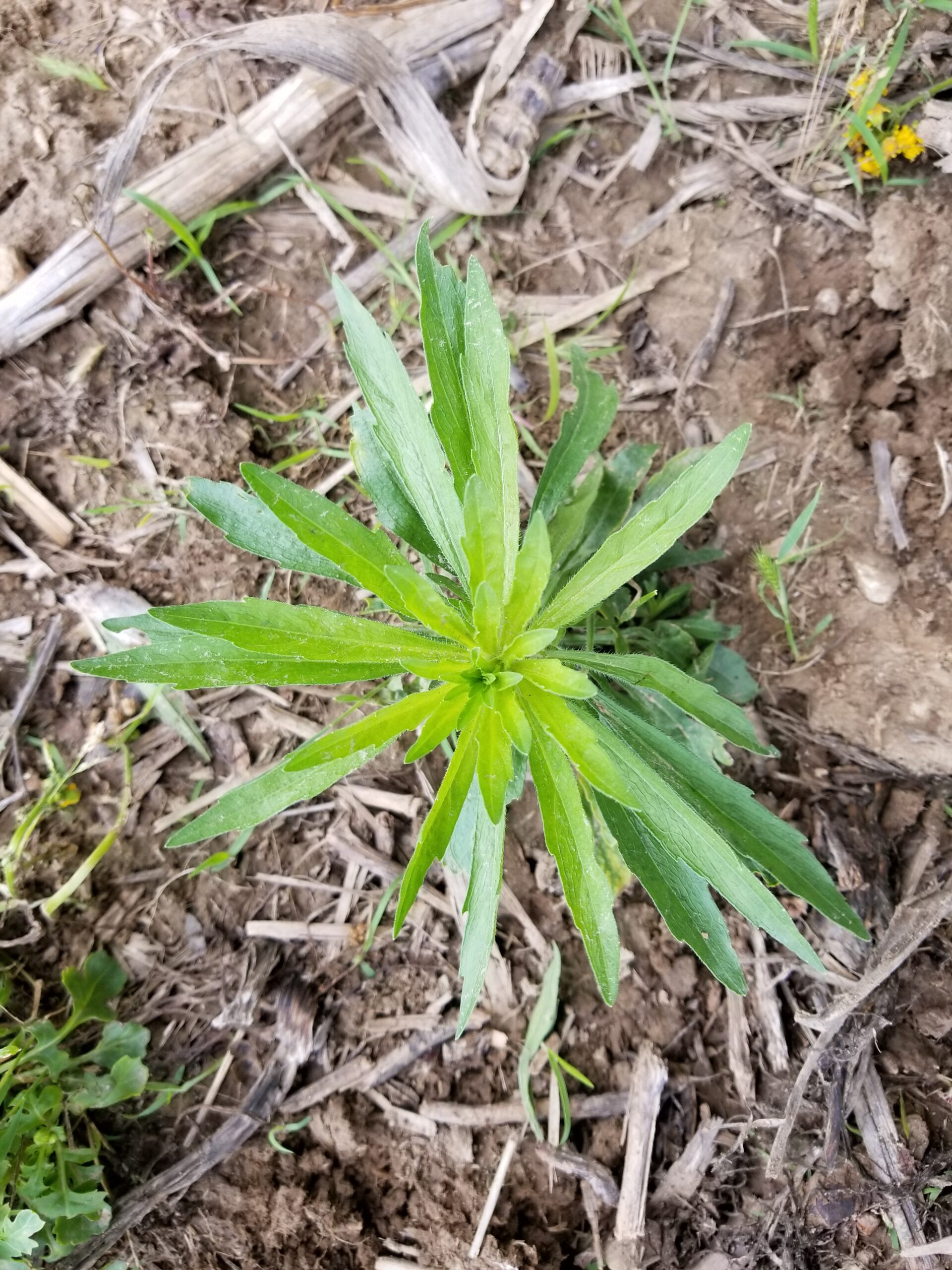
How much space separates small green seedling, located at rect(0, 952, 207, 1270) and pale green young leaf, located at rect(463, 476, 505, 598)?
1943 millimetres

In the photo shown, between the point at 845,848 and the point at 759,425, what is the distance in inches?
54.9

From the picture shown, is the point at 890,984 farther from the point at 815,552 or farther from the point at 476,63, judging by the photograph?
the point at 476,63

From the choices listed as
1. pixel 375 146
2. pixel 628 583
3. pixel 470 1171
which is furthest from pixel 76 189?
pixel 470 1171

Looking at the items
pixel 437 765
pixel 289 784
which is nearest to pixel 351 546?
pixel 289 784

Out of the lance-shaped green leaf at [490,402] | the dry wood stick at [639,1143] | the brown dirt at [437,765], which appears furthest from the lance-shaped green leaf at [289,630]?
the dry wood stick at [639,1143]

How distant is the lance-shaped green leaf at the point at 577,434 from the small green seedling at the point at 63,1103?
6.77 feet

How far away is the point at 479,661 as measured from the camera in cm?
165

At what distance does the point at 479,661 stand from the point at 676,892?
2.43 feet

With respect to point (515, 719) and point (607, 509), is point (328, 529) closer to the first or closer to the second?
point (515, 719)

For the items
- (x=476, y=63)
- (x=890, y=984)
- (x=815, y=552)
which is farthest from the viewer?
(x=476, y=63)

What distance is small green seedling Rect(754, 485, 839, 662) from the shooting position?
246cm

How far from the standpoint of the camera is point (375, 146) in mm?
2879

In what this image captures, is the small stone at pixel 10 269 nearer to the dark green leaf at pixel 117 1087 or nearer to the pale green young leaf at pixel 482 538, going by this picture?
the pale green young leaf at pixel 482 538

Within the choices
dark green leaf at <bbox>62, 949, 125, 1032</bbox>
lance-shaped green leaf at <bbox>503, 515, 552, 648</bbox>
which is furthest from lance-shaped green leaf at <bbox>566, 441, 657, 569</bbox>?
dark green leaf at <bbox>62, 949, 125, 1032</bbox>
